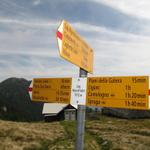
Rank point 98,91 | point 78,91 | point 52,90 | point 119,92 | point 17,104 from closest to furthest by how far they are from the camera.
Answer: point 119,92 → point 98,91 → point 78,91 → point 52,90 → point 17,104

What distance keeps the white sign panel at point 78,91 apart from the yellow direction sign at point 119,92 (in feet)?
0.28

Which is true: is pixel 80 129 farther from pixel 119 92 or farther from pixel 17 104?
pixel 17 104

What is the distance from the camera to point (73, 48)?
7.08m

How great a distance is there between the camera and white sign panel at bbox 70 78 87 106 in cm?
709

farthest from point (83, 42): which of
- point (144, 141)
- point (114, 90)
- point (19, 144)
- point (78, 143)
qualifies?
point (144, 141)

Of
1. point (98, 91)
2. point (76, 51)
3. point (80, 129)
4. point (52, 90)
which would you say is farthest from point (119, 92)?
point (52, 90)

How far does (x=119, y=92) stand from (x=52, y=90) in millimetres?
1556

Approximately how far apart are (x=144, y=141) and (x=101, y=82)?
2231 cm

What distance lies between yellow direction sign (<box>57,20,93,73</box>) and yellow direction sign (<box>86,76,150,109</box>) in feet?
1.87

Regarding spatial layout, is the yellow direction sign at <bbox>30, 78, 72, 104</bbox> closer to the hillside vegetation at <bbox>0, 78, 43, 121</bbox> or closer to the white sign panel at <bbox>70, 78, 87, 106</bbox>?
the white sign panel at <bbox>70, 78, 87, 106</bbox>

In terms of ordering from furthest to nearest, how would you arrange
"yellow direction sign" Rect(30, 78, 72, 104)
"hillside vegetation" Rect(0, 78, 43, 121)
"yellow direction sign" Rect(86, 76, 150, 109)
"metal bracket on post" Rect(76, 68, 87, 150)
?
"hillside vegetation" Rect(0, 78, 43, 121) < "yellow direction sign" Rect(30, 78, 72, 104) < "metal bracket on post" Rect(76, 68, 87, 150) < "yellow direction sign" Rect(86, 76, 150, 109)

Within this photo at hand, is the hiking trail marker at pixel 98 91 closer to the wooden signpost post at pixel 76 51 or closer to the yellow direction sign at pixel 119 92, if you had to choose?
the yellow direction sign at pixel 119 92

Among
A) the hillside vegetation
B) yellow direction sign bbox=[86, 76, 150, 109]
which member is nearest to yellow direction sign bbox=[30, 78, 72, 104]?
yellow direction sign bbox=[86, 76, 150, 109]

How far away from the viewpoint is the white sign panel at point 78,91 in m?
7.09
